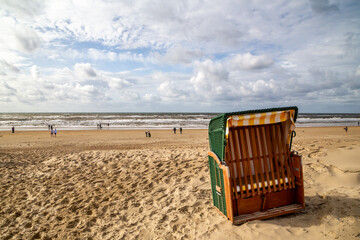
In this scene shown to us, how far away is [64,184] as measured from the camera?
324 inches

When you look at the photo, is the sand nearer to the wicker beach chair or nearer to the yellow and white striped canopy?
the wicker beach chair

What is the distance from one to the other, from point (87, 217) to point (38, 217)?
1398mm

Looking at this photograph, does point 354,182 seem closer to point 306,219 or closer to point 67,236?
point 306,219

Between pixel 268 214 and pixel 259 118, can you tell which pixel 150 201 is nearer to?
pixel 268 214

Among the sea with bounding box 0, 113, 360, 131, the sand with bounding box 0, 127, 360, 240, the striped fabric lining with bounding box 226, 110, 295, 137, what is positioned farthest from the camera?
the sea with bounding box 0, 113, 360, 131

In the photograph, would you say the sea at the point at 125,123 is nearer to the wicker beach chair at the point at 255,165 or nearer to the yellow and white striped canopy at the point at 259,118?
the wicker beach chair at the point at 255,165

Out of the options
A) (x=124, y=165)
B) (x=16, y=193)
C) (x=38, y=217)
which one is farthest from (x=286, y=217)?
(x=16, y=193)

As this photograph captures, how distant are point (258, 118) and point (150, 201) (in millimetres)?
4173

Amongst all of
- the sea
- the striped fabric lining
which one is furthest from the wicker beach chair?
the sea

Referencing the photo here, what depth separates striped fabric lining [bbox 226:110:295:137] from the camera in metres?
4.32

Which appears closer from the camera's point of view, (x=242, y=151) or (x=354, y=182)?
(x=242, y=151)

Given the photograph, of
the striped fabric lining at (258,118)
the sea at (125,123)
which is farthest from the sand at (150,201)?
the sea at (125,123)

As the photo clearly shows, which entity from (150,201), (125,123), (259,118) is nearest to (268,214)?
(259,118)

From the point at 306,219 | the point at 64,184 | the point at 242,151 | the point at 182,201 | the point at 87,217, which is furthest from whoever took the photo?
the point at 64,184
